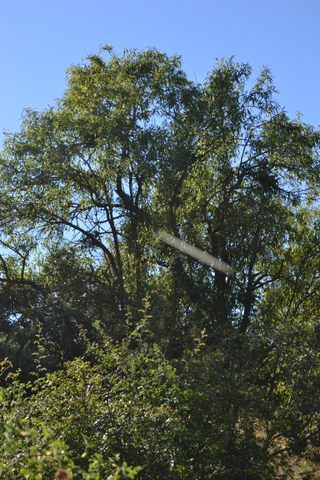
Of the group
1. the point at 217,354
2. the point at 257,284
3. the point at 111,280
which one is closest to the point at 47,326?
the point at 111,280

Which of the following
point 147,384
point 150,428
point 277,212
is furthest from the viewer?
point 277,212

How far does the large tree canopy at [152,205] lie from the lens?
14.5 m

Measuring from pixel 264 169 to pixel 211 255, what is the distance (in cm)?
251

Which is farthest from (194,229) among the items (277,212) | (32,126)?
(32,126)

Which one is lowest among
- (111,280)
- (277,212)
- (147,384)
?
(147,384)

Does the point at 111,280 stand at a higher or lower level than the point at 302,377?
higher

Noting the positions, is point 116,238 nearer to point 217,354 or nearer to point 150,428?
point 217,354

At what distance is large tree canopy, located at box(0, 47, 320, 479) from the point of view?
14.5 metres

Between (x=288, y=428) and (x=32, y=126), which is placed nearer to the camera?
(x=288, y=428)

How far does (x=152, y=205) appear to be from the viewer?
51.1 feet

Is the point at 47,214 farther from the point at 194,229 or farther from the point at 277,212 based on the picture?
the point at 277,212

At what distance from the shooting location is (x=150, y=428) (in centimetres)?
652

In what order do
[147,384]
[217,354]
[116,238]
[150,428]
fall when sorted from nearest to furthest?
[150,428] → [147,384] → [217,354] → [116,238]

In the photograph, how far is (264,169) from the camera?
15.5 meters
